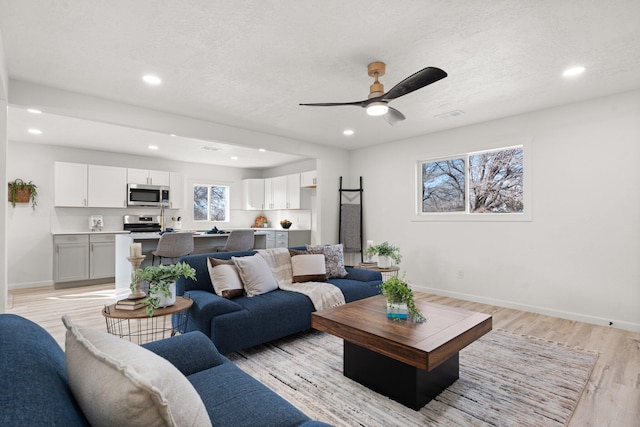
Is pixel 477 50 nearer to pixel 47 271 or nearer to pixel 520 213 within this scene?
pixel 520 213

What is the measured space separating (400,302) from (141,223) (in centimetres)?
603

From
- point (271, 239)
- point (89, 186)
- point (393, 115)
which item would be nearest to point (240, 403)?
point (393, 115)

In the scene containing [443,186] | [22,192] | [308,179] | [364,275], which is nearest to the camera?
[364,275]

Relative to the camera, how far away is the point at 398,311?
2410 millimetres

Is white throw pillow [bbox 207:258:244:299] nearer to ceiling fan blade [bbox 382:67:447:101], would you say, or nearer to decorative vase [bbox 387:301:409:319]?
decorative vase [bbox 387:301:409:319]

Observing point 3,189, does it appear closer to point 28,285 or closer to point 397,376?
point 397,376

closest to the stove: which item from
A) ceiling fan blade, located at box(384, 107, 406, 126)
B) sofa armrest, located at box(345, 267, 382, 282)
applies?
sofa armrest, located at box(345, 267, 382, 282)

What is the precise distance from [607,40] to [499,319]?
2.89 metres

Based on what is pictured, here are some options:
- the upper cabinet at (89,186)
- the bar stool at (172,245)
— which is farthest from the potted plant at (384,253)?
the upper cabinet at (89,186)

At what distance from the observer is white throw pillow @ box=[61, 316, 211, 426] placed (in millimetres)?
701

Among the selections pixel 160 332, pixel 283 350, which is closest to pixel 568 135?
pixel 283 350

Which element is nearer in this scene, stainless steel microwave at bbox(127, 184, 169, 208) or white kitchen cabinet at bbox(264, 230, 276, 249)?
stainless steel microwave at bbox(127, 184, 169, 208)

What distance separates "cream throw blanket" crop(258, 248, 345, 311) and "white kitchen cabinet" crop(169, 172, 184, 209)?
4.34 m

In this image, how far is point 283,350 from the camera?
2.90 metres
